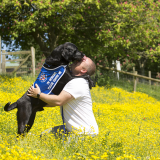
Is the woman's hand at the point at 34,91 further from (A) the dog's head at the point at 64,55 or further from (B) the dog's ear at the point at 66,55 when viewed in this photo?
(B) the dog's ear at the point at 66,55

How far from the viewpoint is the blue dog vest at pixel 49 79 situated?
2.88 meters

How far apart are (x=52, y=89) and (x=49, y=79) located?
140 millimetres

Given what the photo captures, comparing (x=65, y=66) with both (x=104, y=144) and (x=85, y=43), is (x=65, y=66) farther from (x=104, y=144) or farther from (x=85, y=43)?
(x=85, y=43)

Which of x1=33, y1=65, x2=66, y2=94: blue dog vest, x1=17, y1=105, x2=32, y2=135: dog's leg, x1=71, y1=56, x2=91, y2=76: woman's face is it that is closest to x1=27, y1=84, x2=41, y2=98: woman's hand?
x1=33, y1=65, x2=66, y2=94: blue dog vest

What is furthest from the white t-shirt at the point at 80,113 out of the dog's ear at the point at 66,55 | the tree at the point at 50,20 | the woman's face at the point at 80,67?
the tree at the point at 50,20

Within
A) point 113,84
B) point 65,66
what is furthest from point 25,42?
point 65,66

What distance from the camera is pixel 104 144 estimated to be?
8.59ft

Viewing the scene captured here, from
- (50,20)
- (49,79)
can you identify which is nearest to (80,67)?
(49,79)

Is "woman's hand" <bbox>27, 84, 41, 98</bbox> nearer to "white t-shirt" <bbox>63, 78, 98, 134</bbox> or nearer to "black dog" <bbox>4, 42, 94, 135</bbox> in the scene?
"black dog" <bbox>4, 42, 94, 135</bbox>

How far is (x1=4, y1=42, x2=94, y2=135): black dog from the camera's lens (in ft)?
9.39

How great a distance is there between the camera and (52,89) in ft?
9.50

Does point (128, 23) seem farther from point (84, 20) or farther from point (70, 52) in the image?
point (70, 52)

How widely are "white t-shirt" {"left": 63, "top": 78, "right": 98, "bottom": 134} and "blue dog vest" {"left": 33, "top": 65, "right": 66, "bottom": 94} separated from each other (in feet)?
1.07

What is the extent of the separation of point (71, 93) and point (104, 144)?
2.42 feet
